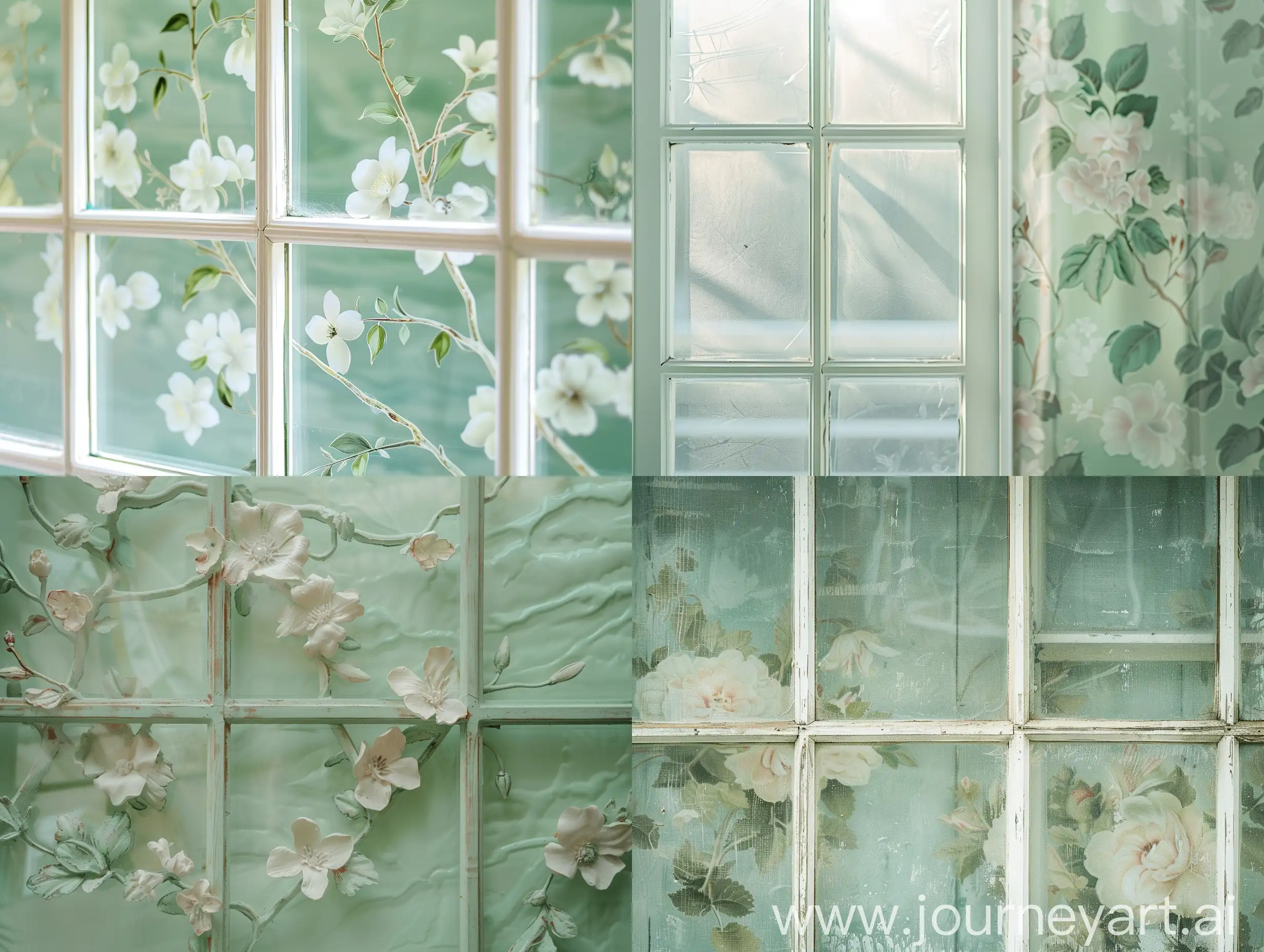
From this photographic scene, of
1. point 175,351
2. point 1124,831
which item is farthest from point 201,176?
point 1124,831

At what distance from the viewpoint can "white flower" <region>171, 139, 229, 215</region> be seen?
1.06 meters

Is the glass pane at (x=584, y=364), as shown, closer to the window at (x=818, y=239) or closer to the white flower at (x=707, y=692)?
the window at (x=818, y=239)

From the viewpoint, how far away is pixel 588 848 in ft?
3.42

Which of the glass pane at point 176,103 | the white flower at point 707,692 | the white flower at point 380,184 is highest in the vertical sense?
the glass pane at point 176,103

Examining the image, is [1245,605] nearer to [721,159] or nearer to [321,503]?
[721,159]

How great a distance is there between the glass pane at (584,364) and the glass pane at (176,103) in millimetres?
401

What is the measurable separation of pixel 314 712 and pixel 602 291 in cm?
62

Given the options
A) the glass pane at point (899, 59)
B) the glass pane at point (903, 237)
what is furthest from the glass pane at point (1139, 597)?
the glass pane at point (899, 59)

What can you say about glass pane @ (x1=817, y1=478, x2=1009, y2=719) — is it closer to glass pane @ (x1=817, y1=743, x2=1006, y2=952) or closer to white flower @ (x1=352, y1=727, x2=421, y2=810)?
glass pane @ (x1=817, y1=743, x2=1006, y2=952)

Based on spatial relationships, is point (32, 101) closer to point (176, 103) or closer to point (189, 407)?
point (176, 103)

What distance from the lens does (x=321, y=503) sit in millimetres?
1062

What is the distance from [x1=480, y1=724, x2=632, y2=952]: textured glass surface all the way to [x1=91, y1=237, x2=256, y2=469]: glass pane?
0.50m

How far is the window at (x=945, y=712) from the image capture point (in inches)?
41.2

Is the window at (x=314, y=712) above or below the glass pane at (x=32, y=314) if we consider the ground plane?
below
